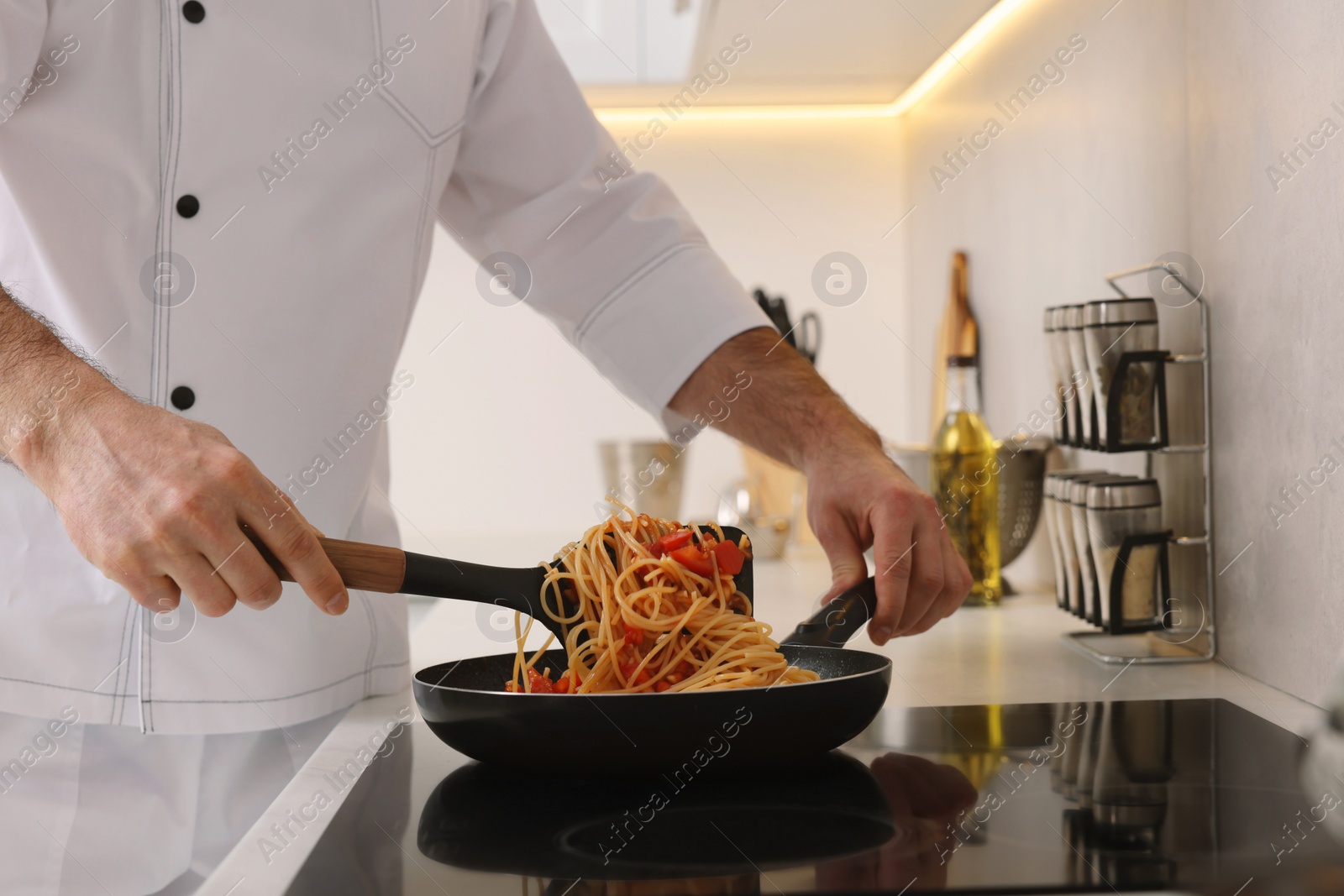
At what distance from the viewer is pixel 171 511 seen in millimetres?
609

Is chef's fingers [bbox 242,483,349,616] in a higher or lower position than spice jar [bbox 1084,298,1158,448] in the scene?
lower

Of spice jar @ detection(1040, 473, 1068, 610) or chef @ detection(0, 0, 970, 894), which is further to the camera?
spice jar @ detection(1040, 473, 1068, 610)

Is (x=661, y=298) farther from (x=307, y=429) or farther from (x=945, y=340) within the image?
(x=945, y=340)

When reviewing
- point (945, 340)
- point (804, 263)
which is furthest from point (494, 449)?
point (945, 340)

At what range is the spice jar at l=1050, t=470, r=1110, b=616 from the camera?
1118mm

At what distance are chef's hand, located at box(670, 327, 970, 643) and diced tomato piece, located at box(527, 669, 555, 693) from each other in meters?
0.25

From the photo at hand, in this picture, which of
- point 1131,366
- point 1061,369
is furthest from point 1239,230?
point 1061,369

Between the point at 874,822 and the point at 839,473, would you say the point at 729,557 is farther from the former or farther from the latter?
the point at 874,822

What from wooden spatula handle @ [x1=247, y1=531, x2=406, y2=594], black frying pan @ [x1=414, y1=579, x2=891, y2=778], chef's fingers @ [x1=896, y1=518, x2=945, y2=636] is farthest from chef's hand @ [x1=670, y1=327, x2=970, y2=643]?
wooden spatula handle @ [x1=247, y1=531, x2=406, y2=594]

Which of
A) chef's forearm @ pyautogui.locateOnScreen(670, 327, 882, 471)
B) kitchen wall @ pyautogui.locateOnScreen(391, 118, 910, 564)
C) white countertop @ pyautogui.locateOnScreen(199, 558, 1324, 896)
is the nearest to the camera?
white countertop @ pyautogui.locateOnScreen(199, 558, 1324, 896)

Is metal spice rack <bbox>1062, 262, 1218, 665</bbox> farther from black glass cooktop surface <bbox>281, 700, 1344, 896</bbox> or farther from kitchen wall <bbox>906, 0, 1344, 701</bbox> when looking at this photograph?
black glass cooktop surface <bbox>281, 700, 1344, 896</bbox>

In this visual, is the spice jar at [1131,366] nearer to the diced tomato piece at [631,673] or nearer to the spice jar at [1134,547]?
the spice jar at [1134,547]

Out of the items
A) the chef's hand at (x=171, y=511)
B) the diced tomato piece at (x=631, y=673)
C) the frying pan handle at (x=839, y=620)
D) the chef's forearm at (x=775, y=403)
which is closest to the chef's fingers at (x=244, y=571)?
the chef's hand at (x=171, y=511)

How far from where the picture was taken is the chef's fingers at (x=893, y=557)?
0.84m
